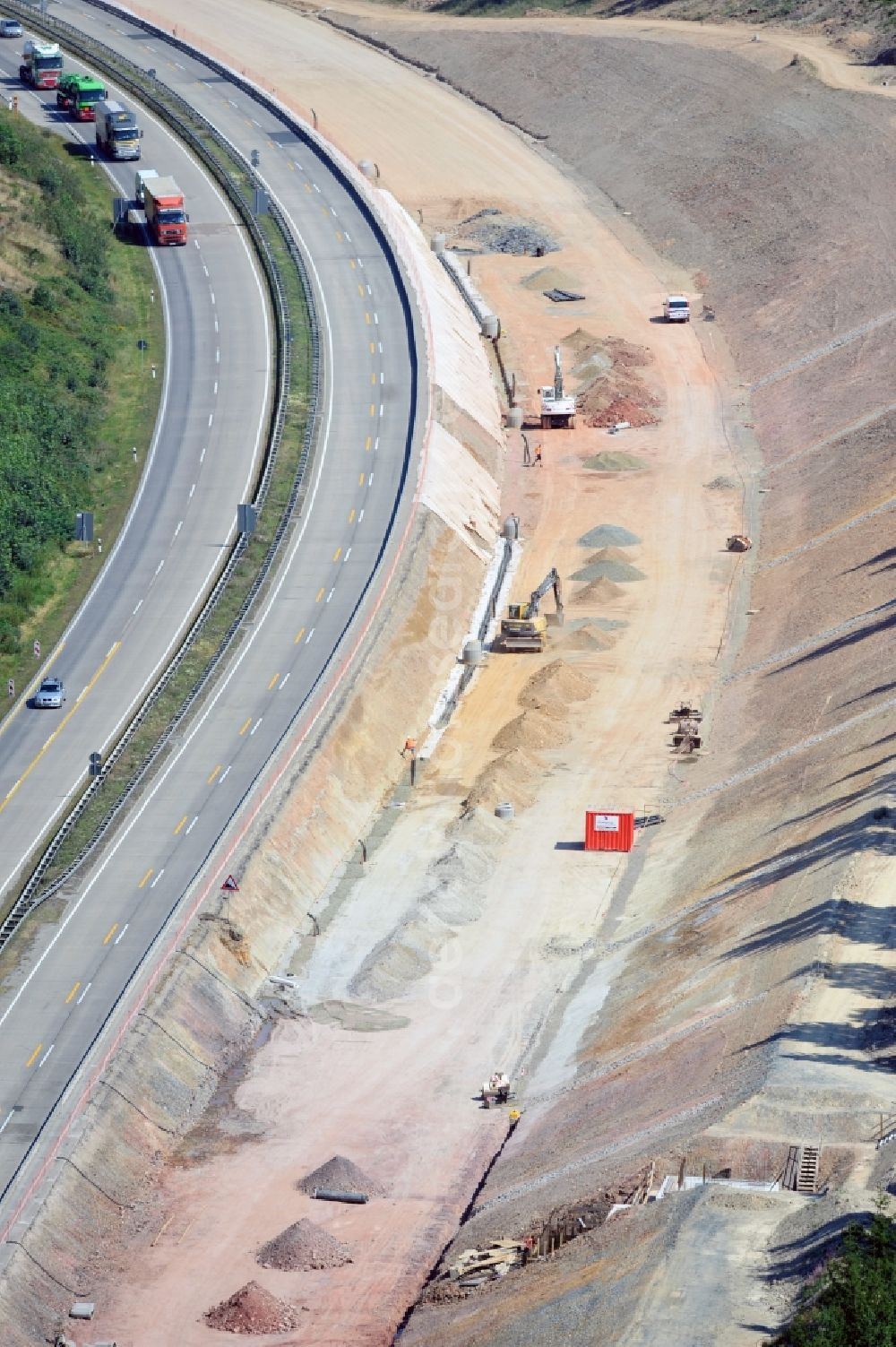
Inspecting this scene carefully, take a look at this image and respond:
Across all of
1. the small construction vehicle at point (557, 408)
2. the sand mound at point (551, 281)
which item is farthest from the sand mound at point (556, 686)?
the sand mound at point (551, 281)

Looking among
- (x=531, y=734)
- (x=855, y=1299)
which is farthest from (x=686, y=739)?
(x=855, y=1299)

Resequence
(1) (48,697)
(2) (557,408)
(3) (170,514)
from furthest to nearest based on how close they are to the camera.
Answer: (2) (557,408) → (3) (170,514) → (1) (48,697)

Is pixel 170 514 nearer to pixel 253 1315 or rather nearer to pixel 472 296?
pixel 472 296

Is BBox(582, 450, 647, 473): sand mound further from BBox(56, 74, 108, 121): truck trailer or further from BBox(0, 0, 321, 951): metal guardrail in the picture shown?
BBox(56, 74, 108, 121): truck trailer

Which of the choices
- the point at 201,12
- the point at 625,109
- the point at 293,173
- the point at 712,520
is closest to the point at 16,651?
the point at 712,520

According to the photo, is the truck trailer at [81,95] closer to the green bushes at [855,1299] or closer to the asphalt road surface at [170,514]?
the asphalt road surface at [170,514]

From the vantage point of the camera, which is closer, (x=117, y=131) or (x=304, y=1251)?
(x=304, y=1251)

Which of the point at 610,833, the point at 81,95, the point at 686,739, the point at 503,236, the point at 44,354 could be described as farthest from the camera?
the point at 81,95

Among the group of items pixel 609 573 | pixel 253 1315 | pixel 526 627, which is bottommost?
pixel 253 1315
